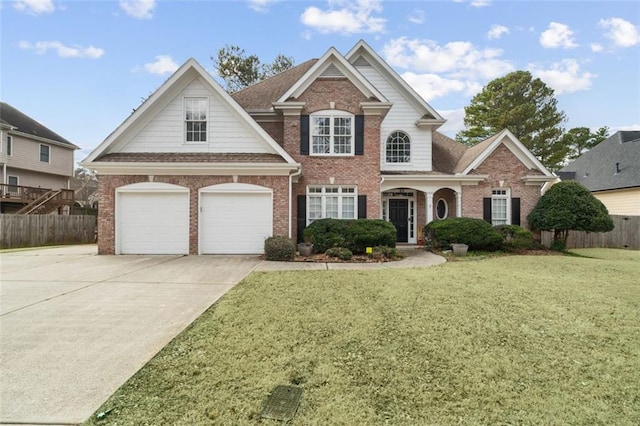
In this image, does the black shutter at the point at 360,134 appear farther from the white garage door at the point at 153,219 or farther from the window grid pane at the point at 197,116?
the white garage door at the point at 153,219

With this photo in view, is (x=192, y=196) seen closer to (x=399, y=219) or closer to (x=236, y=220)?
(x=236, y=220)

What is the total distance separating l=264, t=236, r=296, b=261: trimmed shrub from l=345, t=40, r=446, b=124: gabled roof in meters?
9.17

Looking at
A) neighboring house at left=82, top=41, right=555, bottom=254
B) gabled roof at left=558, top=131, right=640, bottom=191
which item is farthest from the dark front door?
gabled roof at left=558, top=131, right=640, bottom=191

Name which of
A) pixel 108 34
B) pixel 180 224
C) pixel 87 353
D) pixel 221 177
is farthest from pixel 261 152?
pixel 87 353

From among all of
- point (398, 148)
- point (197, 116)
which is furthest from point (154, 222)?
Answer: point (398, 148)

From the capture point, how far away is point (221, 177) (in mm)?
11992

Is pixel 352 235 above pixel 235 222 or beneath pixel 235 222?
beneath

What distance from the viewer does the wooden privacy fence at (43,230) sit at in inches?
637

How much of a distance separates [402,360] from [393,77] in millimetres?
14670

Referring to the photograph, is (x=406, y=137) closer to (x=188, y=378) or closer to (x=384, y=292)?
(x=384, y=292)

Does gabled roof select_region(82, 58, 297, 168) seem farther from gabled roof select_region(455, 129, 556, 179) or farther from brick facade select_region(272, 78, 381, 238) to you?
gabled roof select_region(455, 129, 556, 179)

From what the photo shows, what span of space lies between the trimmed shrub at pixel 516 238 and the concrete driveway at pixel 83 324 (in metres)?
11.2

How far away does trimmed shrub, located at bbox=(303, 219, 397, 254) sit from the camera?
462 inches

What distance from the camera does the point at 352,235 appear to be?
11828 millimetres
